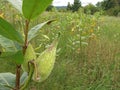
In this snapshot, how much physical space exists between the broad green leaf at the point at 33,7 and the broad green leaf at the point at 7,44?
0.29 feet

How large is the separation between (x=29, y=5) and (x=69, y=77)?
2.79 m

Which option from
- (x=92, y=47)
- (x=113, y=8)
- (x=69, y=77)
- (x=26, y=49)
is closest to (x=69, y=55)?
(x=92, y=47)

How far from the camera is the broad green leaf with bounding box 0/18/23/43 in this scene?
0.61 meters

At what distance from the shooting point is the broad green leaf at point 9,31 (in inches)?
24.2

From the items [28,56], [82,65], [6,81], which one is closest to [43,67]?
[28,56]

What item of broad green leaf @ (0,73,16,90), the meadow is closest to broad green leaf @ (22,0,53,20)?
broad green leaf @ (0,73,16,90)

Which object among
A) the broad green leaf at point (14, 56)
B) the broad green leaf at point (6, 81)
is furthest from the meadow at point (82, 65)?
the broad green leaf at point (14, 56)

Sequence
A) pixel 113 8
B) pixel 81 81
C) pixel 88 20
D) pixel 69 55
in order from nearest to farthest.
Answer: pixel 81 81, pixel 69 55, pixel 88 20, pixel 113 8

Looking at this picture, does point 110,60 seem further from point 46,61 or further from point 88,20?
point 46,61

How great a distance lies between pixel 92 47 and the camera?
4367 millimetres

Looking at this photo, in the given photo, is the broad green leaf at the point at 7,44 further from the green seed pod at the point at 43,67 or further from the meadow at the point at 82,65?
the meadow at the point at 82,65

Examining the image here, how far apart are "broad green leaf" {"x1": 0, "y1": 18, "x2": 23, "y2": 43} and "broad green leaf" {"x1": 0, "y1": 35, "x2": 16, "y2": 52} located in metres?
0.04

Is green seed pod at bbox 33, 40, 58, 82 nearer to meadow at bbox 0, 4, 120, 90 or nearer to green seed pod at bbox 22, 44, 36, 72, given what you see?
green seed pod at bbox 22, 44, 36, 72

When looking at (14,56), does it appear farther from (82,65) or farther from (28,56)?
(82,65)
